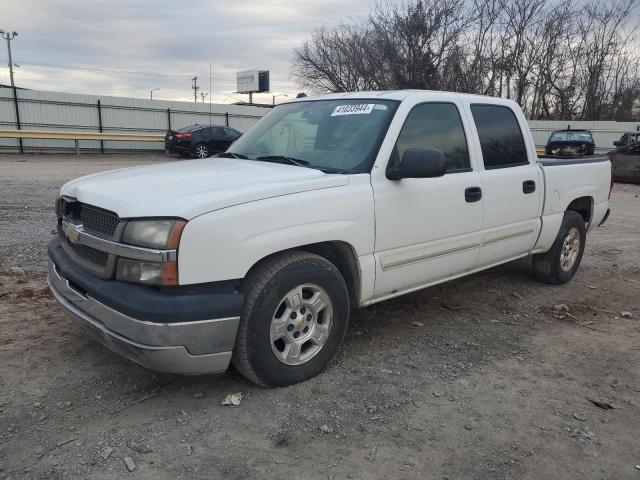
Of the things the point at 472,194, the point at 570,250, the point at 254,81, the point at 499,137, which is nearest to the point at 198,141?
the point at 570,250

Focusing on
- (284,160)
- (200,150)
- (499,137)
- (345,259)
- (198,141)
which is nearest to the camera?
(345,259)

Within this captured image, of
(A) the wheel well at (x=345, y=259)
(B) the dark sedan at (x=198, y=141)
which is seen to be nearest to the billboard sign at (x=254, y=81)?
(B) the dark sedan at (x=198, y=141)

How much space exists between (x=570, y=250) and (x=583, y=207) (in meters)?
0.53

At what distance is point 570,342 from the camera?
4.34 m

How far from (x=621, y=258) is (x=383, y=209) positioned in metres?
5.08

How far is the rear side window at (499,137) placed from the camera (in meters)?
4.62

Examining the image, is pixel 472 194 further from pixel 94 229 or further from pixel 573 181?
pixel 94 229

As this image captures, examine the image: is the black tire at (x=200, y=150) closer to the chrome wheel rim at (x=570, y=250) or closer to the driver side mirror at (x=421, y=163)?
the chrome wheel rim at (x=570, y=250)

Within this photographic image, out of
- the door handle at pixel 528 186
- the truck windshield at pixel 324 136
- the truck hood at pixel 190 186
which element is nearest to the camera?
the truck hood at pixel 190 186

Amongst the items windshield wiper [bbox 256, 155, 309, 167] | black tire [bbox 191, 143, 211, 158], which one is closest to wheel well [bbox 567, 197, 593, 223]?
windshield wiper [bbox 256, 155, 309, 167]

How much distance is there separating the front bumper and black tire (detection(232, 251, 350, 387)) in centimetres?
12

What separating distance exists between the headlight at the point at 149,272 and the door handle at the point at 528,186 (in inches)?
132

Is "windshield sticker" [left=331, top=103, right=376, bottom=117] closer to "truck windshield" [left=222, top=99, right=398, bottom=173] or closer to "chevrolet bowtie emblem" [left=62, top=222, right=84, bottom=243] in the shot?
"truck windshield" [left=222, top=99, right=398, bottom=173]

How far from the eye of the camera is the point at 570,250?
5938 millimetres
